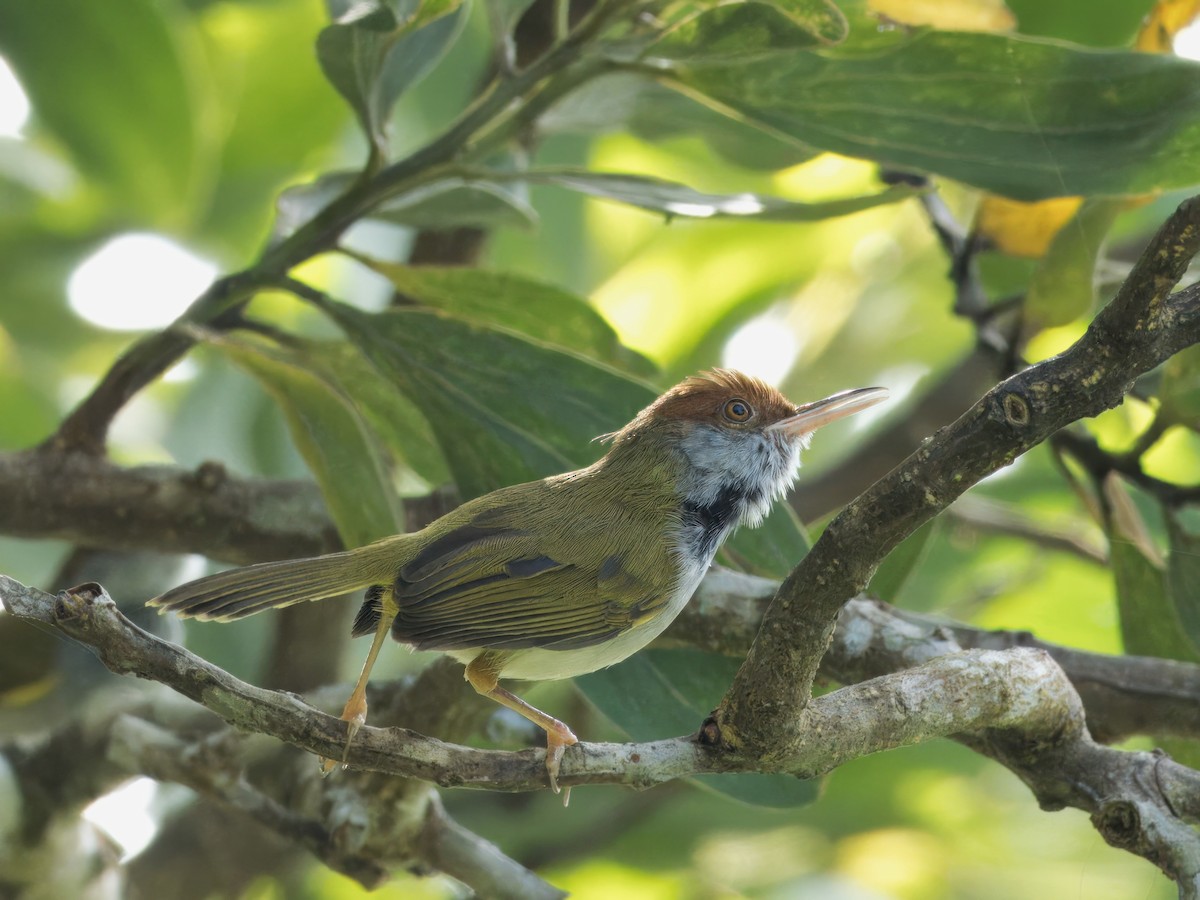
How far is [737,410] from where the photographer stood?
3.17 m

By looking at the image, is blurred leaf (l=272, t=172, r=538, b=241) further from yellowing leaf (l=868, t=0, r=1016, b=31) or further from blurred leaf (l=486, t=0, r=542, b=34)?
yellowing leaf (l=868, t=0, r=1016, b=31)

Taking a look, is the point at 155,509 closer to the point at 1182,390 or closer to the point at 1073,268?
the point at 1073,268

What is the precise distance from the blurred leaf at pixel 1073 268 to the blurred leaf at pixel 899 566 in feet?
2.14

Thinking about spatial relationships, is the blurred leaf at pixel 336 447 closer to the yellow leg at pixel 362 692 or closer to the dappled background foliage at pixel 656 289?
the dappled background foliage at pixel 656 289

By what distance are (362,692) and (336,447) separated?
2.43 feet

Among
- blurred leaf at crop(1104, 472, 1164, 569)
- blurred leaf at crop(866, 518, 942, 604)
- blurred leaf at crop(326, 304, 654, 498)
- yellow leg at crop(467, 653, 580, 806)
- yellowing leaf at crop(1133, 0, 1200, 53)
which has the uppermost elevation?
yellowing leaf at crop(1133, 0, 1200, 53)

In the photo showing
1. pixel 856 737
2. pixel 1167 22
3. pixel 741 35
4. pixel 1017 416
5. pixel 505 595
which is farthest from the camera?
pixel 1167 22


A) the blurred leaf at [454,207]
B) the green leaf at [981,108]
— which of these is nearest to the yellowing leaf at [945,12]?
the green leaf at [981,108]

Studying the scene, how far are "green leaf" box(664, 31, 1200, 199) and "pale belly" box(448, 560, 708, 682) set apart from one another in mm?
1154

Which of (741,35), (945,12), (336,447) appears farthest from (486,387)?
(945,12)

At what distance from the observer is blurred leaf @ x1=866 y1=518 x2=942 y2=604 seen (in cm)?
302

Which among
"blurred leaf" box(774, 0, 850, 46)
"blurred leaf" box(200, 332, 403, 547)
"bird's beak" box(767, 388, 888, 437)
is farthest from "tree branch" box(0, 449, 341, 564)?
"blurred leaf" box(774, 0, 850, 46)

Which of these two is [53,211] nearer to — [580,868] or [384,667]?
[384,667]

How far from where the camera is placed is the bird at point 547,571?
95.8 inches
